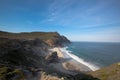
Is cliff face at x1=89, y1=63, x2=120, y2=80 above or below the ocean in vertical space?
above

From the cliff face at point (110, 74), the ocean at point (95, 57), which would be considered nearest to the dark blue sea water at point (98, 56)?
the ocean at point (95, 57)

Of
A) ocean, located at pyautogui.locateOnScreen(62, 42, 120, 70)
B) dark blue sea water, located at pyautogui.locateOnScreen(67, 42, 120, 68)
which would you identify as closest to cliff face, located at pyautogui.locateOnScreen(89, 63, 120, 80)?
ocean, located at pyautogui.locateOnScreen(62, 42, 120, 70)

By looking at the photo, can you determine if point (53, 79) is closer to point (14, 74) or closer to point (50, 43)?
point (14, 74)

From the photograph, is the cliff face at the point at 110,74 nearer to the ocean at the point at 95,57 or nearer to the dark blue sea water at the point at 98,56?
the ocean at the point at 95,57

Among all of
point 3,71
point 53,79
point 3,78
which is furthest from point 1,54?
point 53,79

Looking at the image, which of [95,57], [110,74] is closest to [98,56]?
[95,57]

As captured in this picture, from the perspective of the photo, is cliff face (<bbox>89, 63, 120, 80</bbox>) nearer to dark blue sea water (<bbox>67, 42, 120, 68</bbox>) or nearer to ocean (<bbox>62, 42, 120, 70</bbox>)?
ocean (<bbox>62, 42, 120, 70</bbox>)

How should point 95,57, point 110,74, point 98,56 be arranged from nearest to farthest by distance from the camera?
point 110,74
point 95,57
point 98,56

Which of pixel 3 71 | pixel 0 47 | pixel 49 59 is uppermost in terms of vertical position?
pixel 0 47

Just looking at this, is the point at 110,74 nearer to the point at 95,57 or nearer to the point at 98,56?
the point at 95,57

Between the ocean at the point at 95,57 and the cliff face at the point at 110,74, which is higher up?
the cliff face at the point at 110,74

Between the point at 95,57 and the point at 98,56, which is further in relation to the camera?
the point at 98,56
